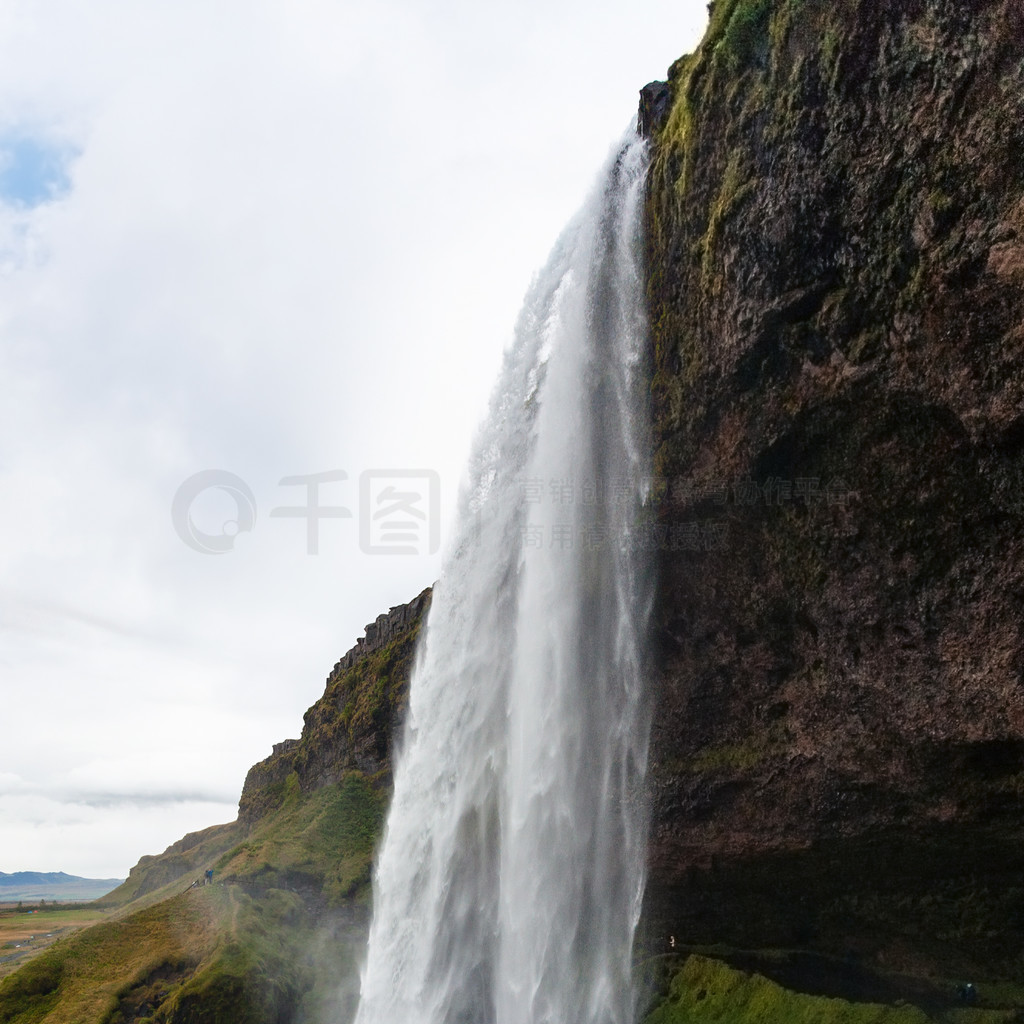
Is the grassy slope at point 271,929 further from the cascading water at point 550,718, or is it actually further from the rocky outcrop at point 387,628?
the cascading water at point 550,718

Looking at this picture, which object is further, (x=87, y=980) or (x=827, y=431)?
(x=87, y=980)

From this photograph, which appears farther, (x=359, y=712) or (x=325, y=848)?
(x=359, y=712)

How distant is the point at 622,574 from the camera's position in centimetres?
1841

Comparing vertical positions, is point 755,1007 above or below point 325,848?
below

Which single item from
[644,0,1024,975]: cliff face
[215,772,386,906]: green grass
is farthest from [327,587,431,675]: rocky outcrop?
[644,0,1024,975]: cliff face

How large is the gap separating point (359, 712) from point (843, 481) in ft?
96.1

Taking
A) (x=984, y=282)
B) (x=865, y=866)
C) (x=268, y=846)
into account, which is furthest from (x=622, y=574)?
(x=268, y=846)

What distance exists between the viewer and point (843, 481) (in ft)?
46.1

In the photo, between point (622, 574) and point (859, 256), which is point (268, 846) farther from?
point (859, 256)

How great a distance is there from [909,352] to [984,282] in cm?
155

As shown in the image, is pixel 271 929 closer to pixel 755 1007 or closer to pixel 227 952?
pixel 227 952

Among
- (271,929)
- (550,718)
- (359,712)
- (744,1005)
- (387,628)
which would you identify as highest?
(387,628)

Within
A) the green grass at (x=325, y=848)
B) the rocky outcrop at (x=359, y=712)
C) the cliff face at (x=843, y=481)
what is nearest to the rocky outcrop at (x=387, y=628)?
the rocky outcrop at (x=359, y=712)

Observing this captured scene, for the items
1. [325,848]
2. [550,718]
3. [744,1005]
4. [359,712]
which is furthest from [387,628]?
[744,1005]
